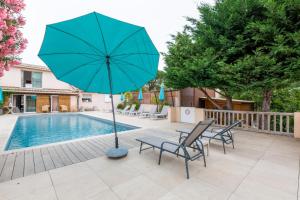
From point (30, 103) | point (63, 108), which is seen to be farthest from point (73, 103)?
point (30, 103)

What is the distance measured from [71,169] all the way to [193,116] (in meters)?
7.76

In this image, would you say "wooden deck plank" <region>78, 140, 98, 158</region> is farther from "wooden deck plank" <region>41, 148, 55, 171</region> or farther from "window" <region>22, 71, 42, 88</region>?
"window" <region>22, 71, 42, 88</region>

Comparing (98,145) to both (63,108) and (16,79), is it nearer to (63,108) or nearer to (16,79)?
(63,108)

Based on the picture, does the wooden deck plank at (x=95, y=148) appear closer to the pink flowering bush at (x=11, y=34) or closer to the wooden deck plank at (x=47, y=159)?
the wooden deck plank at (x=47, y=159)

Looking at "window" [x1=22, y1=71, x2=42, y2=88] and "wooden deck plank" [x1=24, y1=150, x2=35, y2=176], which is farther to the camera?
"window" [x1=22, y1=71, x2=42, y2=88]

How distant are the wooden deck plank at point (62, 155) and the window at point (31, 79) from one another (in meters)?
18.6

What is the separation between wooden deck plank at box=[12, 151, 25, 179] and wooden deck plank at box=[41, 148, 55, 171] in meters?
0.44

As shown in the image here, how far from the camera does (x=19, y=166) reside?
363 cm

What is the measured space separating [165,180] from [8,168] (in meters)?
3.65

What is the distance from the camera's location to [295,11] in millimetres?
5797

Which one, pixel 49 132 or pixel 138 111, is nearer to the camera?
pixel 49 132

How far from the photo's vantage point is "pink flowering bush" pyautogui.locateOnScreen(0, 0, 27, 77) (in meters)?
3.12

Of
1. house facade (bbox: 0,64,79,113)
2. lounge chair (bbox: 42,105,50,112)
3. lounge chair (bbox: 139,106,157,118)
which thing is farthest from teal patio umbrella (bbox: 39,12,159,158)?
house facade (bbox: 0,64,79,113)

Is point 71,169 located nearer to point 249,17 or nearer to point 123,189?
point 123,189
